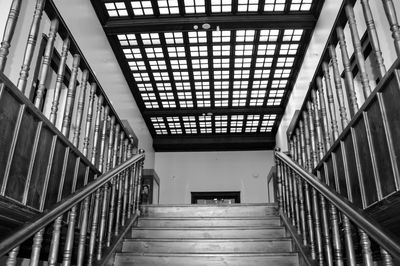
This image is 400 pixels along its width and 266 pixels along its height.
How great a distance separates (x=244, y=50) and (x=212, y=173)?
4880 mm

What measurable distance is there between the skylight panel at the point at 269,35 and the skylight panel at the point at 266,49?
5.6 inches

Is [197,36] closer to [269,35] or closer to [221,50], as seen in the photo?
[221,50]

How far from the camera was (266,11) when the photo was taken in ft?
18.6

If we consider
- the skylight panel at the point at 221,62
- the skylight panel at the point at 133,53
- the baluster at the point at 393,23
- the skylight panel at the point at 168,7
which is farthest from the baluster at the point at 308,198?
the skylight panel at the point at 133,53

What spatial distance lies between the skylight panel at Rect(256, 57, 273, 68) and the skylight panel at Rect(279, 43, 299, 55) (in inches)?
10.9

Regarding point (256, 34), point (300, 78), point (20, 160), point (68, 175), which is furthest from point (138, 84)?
point (20, 160)

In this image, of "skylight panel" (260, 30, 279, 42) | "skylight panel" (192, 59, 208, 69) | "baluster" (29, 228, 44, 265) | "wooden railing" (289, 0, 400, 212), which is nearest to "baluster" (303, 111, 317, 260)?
"wooden railing" (289, 0, 400, 212)

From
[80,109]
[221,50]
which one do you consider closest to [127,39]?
[221,50]

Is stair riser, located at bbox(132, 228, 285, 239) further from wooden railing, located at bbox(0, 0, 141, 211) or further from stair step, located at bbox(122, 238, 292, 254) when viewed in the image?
wooden railing, located at bbox(0, 0, 141, 211)

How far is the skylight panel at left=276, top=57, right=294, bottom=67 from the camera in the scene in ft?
22.1

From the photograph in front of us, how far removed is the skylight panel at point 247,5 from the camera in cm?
546

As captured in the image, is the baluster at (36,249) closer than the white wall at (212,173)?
Yes

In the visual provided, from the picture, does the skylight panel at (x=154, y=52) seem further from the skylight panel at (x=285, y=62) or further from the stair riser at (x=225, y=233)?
the stair riser at (x=225, y=233)

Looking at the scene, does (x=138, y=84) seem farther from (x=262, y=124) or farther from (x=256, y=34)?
(x=262, y=124)
